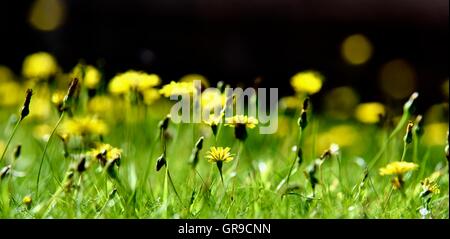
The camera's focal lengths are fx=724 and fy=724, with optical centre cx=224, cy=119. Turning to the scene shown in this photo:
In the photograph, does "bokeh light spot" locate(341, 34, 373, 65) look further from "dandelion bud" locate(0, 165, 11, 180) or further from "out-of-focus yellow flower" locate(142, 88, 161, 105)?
"dandelion bud" locate(0, 165, 11, 180)

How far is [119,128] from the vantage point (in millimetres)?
2441

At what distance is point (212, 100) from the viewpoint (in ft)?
5.76

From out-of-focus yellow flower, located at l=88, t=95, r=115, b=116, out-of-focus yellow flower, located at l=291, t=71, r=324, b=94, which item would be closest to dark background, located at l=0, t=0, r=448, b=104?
out-of-focus yellow flower, located at l=88, t=95, r=115, b=116

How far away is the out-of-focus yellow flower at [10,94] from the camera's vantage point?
3160 millimetres

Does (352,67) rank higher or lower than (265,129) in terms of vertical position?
higher

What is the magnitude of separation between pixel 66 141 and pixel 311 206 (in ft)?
2.00

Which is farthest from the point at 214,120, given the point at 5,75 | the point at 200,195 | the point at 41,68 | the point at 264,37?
the point at 5,75

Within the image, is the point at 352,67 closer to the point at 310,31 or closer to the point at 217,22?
the point at 310,31

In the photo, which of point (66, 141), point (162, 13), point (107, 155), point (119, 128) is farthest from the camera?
point (162, 13)

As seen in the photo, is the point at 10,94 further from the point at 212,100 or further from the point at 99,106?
the point at 212,100

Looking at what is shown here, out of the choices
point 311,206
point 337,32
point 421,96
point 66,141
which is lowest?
point 311,206

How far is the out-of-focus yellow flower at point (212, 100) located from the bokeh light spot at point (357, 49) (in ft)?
6.26

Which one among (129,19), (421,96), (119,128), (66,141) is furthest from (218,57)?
(66,141)

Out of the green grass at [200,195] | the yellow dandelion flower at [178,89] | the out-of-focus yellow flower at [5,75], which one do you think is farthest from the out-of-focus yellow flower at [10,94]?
the yellow dandelion flower at [178,89]
